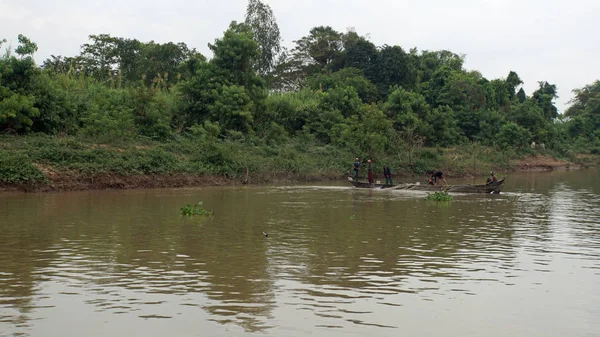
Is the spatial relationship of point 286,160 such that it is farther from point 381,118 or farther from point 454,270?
Result: point 454,270

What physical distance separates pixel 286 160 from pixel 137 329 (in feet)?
94.9

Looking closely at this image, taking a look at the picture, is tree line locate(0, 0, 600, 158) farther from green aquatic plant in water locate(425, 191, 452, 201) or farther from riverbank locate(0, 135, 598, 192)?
green aquatic plant in water locate(425, 191, 452, 201)

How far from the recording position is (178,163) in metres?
30.0

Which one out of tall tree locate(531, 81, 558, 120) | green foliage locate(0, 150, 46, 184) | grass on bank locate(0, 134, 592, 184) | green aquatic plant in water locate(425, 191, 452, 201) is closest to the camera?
green aquatic plant in water locate(425, 191, 452, 201)

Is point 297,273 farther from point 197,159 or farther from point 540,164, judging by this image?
point 540,164

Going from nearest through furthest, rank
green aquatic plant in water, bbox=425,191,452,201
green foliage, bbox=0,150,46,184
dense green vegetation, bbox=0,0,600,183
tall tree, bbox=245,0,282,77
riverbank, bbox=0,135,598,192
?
1. green aquatic plant in water, bbox=425,191,452,201
2. green foliage, bbox=0,150,46,184
3. riverbank, bbox=0,135,598,192
4. dense green vegetation, bbox=0,0,600,183
5. tall tree, bbox=245,0,282,77

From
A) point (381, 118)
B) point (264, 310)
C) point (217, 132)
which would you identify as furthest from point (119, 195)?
point (381, 118)

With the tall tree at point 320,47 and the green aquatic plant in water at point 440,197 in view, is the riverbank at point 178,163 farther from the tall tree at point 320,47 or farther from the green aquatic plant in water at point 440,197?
the tall tree at point 320,47

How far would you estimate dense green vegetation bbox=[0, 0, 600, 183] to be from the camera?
28.1 m

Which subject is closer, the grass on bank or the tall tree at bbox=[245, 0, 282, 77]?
the grass on bank

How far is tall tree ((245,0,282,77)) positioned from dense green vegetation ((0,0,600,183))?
0.40 ft

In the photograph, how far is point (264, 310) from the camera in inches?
288

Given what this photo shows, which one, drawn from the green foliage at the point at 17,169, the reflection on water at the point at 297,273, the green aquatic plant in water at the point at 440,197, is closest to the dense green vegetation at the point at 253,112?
the green foliage at the point at 17,169

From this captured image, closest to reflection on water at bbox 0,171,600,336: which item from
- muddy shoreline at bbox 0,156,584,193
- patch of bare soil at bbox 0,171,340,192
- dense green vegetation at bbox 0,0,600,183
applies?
patch of bare soil at bbox 0,171,340,192
